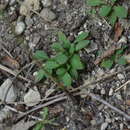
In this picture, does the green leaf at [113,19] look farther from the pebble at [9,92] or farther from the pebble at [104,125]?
the pebble at [9,92]

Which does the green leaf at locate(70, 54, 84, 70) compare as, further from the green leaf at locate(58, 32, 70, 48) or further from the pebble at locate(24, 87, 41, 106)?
the pebble at locate(24, 87, 41, 106)

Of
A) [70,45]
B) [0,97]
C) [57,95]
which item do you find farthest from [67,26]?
[0,97]

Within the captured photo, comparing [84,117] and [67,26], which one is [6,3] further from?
[84,117]

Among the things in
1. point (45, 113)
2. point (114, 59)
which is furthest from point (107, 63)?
point (45, 113)

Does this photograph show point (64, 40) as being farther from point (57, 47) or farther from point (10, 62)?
point (10, 62)

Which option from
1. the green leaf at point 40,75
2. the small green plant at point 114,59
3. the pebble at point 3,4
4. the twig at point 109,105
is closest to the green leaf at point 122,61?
the small green plant at point 114,59
